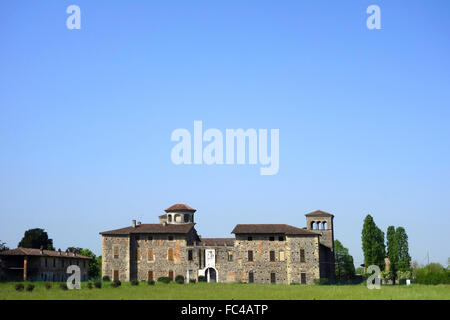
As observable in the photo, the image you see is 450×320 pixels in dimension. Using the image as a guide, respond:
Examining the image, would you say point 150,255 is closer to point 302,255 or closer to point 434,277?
point 302,255

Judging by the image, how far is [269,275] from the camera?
198ft

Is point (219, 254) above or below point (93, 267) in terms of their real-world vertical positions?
above

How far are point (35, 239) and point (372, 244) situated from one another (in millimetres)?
49211

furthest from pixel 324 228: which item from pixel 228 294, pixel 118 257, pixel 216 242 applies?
pixel 228 294

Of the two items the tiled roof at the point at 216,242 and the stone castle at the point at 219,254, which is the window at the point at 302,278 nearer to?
the stone castle at the point at 219,254

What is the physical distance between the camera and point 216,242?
6444 cm

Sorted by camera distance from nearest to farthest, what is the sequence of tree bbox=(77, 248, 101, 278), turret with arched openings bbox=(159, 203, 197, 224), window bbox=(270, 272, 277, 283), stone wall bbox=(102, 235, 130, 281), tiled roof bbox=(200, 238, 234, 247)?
window bbox=(270, 272, 277, 283) < stone wall bbox=(102, 235, 130, 281) < tiled roof bbox=(200, 238, 234, 247) < turret with arched openings bbox=(159, 203, 197, 224) < tree bbox=(77, 248, 101, 278)

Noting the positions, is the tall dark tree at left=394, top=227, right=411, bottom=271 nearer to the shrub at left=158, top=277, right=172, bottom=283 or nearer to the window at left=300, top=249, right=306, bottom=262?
the window at left=300, top=249, right=306, bottom=262

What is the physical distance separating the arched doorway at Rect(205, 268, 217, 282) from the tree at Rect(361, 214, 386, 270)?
66.1ft

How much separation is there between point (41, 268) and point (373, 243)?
133ft

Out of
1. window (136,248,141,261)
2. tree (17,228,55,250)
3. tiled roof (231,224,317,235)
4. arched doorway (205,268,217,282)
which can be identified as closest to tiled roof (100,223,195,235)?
window (136,248,141,261)

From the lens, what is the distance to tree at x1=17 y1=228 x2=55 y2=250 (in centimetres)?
8081
